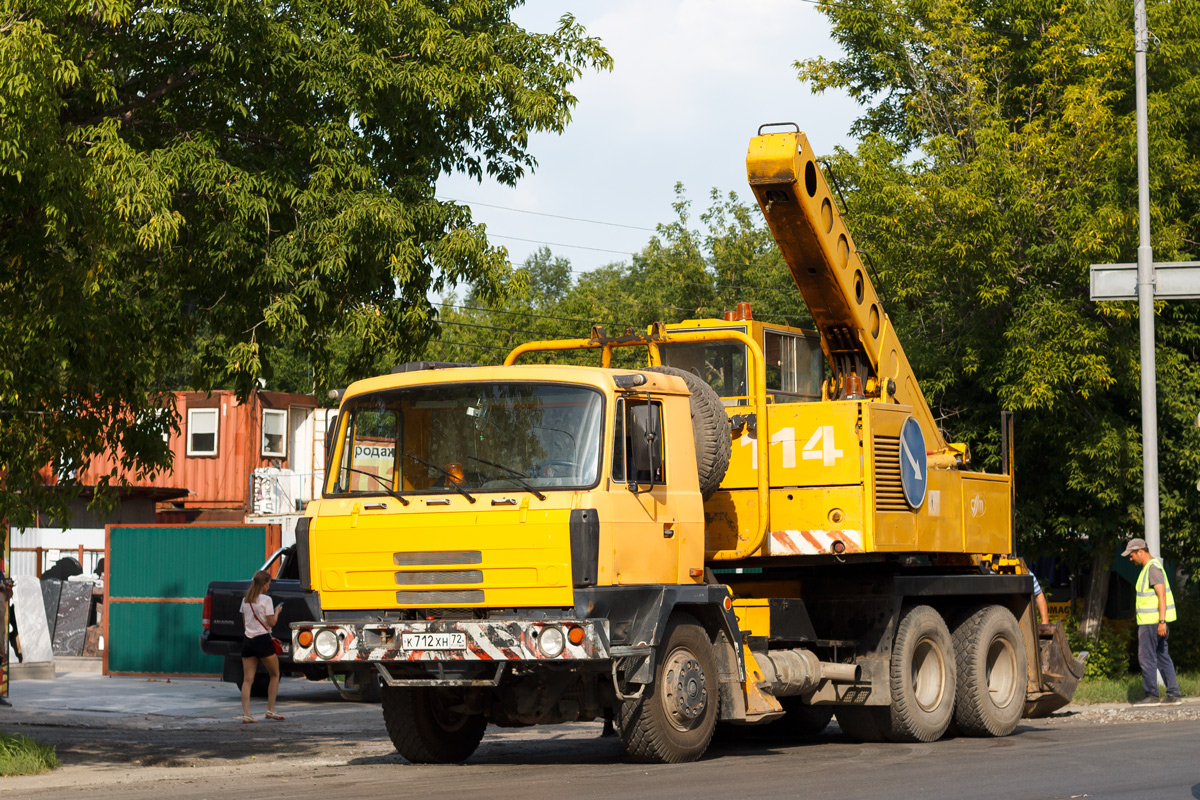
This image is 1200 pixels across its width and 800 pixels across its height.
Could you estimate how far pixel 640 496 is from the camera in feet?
34.1


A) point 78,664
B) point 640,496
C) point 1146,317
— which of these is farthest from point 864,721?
point 78,664

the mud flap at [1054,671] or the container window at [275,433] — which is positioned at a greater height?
the container window at [275,433]

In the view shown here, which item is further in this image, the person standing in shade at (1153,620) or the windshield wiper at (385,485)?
the person standing in shade at (1153,620)

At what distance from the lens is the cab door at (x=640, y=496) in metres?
10.2

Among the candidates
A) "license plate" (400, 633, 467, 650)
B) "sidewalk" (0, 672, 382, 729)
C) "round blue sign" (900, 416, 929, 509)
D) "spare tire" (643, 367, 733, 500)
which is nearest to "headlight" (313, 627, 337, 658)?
"license plate" (400, 633, 467, 650)

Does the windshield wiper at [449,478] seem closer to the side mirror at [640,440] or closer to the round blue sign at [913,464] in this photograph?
the side mirror at [640,440]

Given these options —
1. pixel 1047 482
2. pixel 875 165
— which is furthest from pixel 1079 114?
pixel 1047 482

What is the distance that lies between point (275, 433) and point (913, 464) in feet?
101

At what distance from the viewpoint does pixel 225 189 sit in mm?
12203

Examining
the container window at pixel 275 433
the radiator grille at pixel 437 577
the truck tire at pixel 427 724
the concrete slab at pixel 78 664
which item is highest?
the container window at pixel 275 433

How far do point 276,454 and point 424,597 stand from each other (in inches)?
1242

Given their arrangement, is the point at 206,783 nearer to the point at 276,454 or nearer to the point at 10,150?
the point at 10,150

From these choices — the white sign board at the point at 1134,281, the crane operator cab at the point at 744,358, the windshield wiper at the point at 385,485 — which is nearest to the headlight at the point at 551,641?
the windshield wiper at the point at 385,485

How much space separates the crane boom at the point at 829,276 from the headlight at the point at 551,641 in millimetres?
4190
